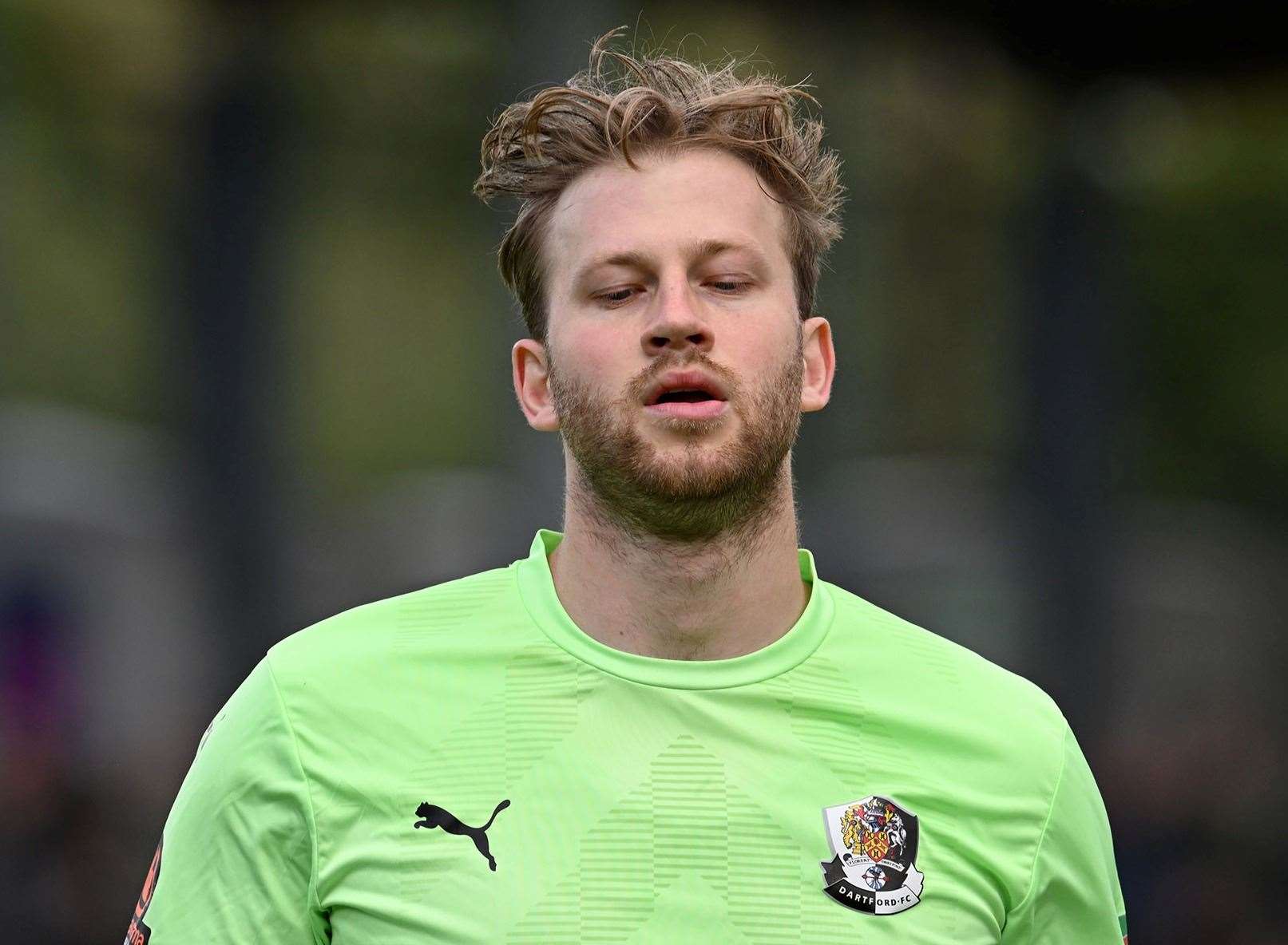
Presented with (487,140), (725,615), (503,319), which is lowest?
(725,615)

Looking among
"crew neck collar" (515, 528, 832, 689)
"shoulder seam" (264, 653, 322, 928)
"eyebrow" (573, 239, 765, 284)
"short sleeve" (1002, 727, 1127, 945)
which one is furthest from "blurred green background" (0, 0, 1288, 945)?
"short sleeve" (1002, 727, 1127, 945)

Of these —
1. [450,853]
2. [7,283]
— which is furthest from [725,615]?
[7,283]

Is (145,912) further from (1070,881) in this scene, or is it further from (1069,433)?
(1069,433)

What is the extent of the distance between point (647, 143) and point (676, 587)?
0.81m

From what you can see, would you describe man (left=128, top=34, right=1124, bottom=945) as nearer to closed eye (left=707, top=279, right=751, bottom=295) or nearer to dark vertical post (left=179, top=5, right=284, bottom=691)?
closed eye (left=707, top=279, right=751, bottom=295)

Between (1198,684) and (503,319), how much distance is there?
8.93 ft

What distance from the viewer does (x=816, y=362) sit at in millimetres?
2988

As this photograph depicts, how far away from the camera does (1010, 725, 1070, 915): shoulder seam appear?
257cm

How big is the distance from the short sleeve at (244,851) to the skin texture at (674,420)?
0.56 metres

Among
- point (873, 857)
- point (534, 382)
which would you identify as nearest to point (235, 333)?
point (534, 382)

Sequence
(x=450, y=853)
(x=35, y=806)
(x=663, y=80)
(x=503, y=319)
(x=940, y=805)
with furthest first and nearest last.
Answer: (x=503, y=319) < (x=35, y=806) < (x=663, y=80) < (x=940, y=805) < (x=450, y=853)

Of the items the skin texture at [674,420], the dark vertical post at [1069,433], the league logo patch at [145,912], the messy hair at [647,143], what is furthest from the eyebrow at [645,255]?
the dark vertical post at [1069,433]

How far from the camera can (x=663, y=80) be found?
9.80ft

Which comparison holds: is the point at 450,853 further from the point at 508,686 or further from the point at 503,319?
the point at 503,319
